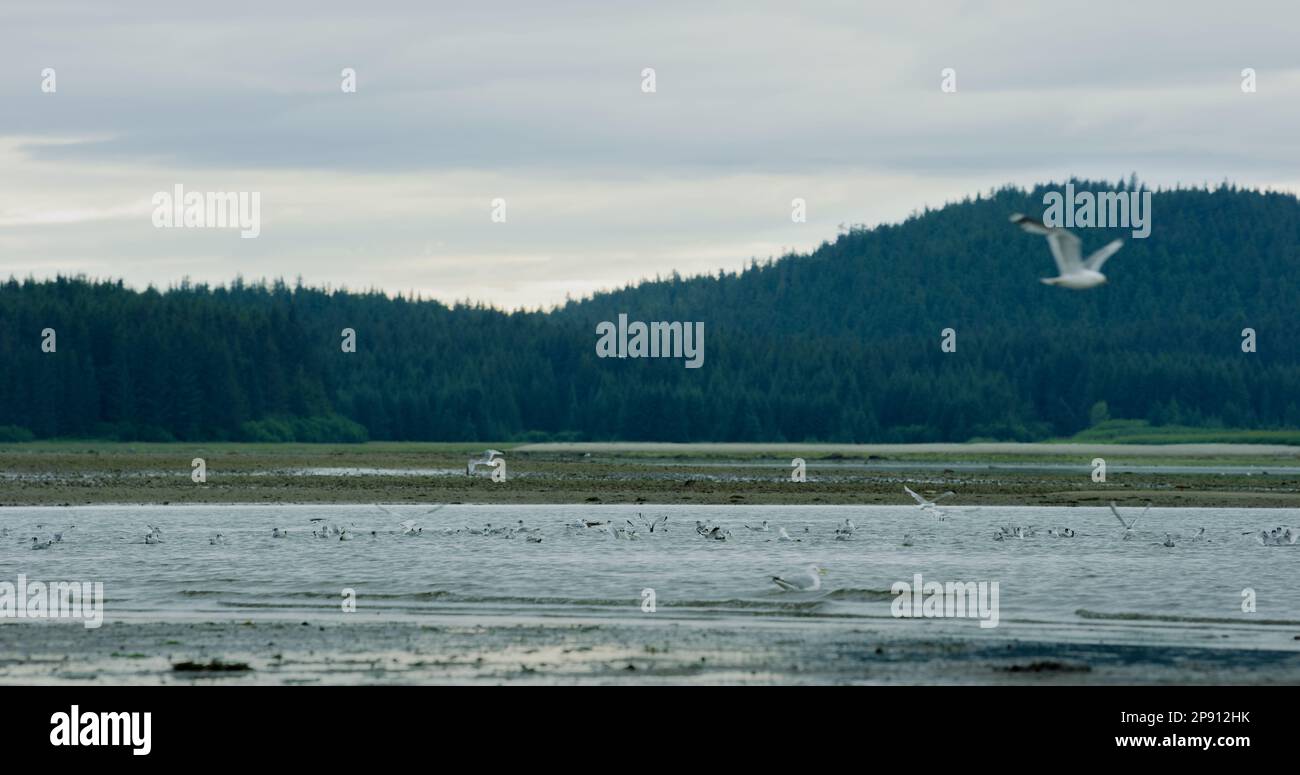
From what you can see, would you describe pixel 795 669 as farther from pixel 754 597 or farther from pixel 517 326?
pixel 517 326

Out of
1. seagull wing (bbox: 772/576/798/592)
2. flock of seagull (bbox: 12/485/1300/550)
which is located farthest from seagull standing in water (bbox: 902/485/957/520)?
seagull wing (bbox: 772/576/798/592)

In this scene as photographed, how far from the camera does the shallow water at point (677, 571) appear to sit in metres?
22.4

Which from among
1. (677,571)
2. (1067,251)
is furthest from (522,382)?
(1067,251)

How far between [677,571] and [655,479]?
31.4 meters

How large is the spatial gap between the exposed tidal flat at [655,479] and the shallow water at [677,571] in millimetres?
7267

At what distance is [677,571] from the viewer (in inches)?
1094

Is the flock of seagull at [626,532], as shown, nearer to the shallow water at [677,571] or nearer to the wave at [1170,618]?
the shallow water at [677,571]

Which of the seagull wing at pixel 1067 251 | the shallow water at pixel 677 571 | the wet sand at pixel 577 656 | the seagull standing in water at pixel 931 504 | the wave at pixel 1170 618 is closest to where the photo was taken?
the wet sand at pixel 577 656

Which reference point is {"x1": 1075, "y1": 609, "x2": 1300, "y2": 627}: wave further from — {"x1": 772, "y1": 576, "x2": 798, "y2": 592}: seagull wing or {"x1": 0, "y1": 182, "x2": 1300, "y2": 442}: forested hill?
{"x1": 0, "y1": 182, "x2": 1300, "y2": 442}: forested hill

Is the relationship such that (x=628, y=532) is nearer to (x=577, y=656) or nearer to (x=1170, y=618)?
(x=1170, y=618)

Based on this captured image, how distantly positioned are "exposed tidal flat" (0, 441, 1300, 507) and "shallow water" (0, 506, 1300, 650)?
7267 millimetres

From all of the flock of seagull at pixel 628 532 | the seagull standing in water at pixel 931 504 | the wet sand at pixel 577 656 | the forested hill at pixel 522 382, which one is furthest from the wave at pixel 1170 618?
the forested hill at pixel 522 382

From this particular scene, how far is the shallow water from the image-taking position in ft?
73.5
